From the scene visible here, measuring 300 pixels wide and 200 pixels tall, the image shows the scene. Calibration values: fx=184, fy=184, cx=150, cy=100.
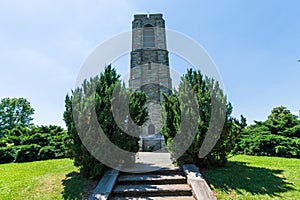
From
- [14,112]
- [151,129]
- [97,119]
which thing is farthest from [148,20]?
[14,112]

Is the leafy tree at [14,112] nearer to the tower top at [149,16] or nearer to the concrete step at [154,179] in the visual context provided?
the tower top at [149,16]

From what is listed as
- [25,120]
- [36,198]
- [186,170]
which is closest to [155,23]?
[186,170]

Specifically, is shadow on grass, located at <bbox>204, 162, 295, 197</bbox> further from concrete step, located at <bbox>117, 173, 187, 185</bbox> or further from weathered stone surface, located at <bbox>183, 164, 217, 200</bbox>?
concrete step, located at <bbox>117, 173, 187, 185</bbox>

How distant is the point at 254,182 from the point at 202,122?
1.63 meters

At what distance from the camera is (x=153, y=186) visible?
12.4 feet

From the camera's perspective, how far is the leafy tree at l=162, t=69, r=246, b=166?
4.57 m

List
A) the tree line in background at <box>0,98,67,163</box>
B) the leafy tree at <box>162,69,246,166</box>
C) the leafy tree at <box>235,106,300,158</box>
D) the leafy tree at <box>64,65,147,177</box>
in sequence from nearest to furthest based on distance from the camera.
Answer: the leafy tree at <box>64,65,147,177</box>
the leafy tree at <box>162,69,246,166</box>
the tree line in background at <box>0,98,67,163</box>
the leafy tree at <box>235,106,300,158</box>

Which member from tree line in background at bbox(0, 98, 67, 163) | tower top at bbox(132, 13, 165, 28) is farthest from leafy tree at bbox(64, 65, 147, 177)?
tower top at bbox(132, 13, 165, 28)

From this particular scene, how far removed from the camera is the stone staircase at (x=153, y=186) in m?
3.55

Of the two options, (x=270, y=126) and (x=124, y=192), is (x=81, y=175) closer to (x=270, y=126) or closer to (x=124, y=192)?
(x=124, y=192)

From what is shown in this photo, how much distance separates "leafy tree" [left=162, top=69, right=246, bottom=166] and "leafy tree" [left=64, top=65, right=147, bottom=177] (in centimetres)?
118

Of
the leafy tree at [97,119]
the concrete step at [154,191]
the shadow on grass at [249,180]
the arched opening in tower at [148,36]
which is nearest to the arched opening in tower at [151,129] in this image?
the leafy tree at [97,119]

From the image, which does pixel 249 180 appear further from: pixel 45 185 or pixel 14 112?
pixel 14 112

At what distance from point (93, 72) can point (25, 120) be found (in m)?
33.7
